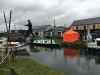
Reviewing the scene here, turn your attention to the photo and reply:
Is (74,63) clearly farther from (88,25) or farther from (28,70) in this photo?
(88,25)

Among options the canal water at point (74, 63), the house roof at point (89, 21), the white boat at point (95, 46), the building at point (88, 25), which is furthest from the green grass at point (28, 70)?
the house roof at point (89, 21)

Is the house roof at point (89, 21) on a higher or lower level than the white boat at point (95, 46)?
higher

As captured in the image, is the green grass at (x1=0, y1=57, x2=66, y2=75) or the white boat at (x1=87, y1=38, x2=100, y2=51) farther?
the white boat at (x1=87, y1=38, x2=100, y2=51)

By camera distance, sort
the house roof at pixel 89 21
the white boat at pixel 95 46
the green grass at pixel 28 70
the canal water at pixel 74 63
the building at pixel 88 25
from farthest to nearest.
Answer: the house roof at pixel 89 21
the building at pixel 88 25
the white boat at pixel 95 46
the canal water at pixel 74 63
the green grass at pixel 28 70

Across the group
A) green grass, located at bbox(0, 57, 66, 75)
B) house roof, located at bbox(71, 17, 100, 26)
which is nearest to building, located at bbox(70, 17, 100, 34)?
house roof, located at bbox(71, 17, 100, 26)

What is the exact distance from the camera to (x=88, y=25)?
7562cm

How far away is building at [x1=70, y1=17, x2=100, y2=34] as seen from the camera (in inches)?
2854

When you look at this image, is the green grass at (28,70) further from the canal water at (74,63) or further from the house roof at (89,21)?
the house roof at (89,21)

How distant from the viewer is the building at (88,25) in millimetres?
72500

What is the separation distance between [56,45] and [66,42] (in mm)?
4076

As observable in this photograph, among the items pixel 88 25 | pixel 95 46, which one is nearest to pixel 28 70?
pixel 95 46

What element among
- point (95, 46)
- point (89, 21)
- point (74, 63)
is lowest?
point (74, 63)

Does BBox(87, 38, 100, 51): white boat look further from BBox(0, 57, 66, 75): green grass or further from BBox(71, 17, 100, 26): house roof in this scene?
BBox(71, 17, 100, 26): house roof

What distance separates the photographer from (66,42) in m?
51.2
